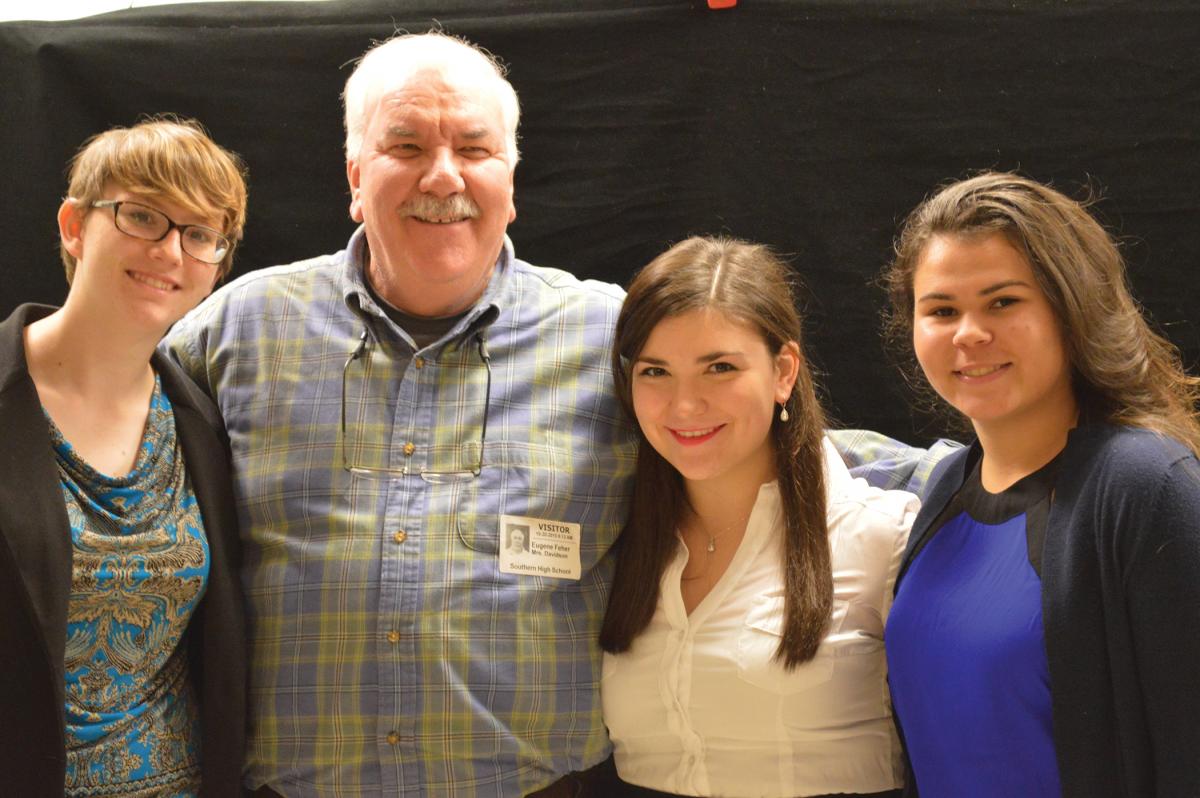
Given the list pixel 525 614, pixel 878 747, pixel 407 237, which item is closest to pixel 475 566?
pixel 525 614

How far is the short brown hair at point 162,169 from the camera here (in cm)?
214

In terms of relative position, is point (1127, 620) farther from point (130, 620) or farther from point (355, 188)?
point (355, 188)

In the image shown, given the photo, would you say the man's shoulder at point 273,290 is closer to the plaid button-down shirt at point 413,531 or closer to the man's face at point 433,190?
the plaid button-down shirt at point 413,531

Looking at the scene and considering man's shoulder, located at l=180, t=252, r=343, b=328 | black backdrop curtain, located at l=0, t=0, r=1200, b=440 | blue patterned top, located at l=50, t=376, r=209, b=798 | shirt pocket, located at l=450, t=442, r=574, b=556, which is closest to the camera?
blue patterned top, located at l=50, t=376, r=209, b=798

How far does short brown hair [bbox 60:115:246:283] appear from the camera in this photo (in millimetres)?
2143

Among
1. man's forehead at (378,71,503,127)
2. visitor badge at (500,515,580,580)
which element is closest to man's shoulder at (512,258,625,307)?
man's forehead at (378,71,503,127)

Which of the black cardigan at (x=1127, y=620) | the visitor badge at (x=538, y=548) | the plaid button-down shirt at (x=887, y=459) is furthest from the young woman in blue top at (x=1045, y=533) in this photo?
the visitor badge at (x=538, y=548)

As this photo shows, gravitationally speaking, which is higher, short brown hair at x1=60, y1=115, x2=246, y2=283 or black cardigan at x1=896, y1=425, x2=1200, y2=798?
short brown hair at x1=60, y1=115, x2=246, y2=283

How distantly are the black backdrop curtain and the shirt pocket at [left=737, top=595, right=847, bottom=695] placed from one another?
0.91 m

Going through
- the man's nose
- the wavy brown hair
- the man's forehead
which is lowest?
the wavy brown hair

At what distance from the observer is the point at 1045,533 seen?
1.92 m

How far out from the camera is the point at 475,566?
2383 mm

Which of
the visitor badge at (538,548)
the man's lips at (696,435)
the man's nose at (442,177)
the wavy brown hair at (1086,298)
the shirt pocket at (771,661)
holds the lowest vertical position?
the shirt pocket at (771,661)

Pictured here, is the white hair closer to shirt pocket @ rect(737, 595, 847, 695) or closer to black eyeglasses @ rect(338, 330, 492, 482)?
black eyeglasses @ rect(338, 330, 492, 482)
